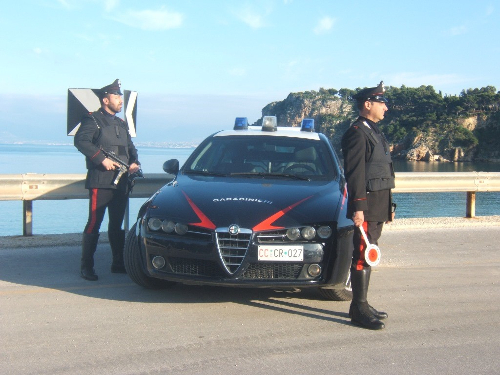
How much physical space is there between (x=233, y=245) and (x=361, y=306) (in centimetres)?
104

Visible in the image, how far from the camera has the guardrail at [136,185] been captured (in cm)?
796

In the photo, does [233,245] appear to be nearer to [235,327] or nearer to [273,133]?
[235,327]

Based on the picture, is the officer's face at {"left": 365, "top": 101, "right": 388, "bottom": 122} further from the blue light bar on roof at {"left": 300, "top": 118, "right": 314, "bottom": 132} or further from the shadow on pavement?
the blue light bar on roof at {"left": 300, "top": 118, "right": 314, "bottom": 132}

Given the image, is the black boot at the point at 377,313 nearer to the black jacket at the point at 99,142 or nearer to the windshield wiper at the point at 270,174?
the windshield wiper at the point at 270,174

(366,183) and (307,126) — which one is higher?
(307,126)

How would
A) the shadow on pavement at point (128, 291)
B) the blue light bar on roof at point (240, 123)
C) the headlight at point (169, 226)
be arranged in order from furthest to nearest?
the blue light bar on roof at point (240, 123) < the shadow on pavement at point (128, 291) < the headlight at point (169, 226)

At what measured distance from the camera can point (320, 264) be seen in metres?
4.96

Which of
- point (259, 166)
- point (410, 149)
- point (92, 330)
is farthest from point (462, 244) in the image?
point (410, 149)

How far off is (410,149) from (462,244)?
54648mm

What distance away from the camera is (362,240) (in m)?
4.78

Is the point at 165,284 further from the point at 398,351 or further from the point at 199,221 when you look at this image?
the point at 398,351

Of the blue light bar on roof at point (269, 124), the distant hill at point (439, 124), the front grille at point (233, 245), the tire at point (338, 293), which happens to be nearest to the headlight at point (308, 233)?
the front grille at point (233, 245)

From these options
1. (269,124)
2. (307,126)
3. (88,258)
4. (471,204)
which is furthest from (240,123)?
(471,204)

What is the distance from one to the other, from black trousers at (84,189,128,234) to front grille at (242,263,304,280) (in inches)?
80.4
